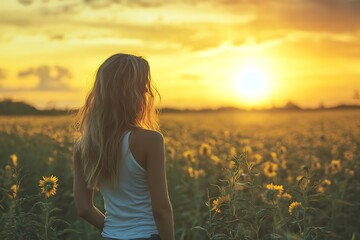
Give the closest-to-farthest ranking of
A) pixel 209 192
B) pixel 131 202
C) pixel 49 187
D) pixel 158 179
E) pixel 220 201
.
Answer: pixel 158 179 < pixel 131 202 < pixel 220 201 < pixel 49 187 < pixel 209 192

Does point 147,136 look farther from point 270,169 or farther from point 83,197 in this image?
point 270,169

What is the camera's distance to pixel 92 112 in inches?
136

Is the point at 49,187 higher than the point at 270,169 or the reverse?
higher

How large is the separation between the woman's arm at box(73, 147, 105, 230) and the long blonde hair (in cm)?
8

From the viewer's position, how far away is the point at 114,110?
131 inches

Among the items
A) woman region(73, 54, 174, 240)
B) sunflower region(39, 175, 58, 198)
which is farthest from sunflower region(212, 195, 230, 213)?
sunflower region(39, 175, 58, 198)

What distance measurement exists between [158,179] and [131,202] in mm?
219

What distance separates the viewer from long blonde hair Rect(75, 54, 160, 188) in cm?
329

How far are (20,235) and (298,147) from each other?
8.55m

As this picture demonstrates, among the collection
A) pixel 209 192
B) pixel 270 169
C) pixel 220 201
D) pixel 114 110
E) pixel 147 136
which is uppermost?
pixel 114 110

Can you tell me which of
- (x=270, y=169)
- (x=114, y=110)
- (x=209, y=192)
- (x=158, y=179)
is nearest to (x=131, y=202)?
(x=158, y=179)

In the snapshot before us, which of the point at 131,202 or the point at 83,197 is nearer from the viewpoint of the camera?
the point at 131,202

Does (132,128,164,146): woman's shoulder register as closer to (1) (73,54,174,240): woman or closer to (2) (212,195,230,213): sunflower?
(1) (73,54,174,240): woman

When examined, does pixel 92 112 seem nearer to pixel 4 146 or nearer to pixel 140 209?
pixel 140 209
